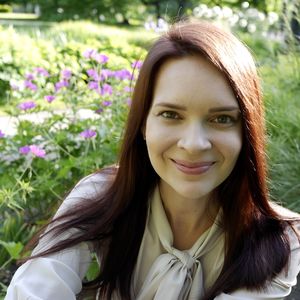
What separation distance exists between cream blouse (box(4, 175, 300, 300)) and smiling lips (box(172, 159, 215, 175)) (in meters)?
0.26

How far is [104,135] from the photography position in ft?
10.7

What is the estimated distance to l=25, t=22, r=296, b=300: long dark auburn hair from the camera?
58.4 inches

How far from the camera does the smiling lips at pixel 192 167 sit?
1.47m

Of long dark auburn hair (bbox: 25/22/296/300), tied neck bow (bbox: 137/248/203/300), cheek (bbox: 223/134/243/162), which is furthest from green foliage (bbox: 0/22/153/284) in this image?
cheek (bbox: 223/134/243/162)

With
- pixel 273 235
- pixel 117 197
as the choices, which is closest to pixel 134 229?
pixel 117 197

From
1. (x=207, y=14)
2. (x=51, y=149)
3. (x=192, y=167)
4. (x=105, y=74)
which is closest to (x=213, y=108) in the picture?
(x=192, y=167)

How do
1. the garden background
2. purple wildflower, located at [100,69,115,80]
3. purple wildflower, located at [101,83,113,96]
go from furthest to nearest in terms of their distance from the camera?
purple wildflower, located at [100,69,115,80]
purple wildflower, located at [101,83,113,96]
the garden background

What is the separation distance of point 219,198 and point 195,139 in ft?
1.20

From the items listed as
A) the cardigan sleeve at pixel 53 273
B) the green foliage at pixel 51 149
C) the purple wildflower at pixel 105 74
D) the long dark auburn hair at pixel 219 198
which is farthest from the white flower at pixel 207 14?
the cardigan sleeve at pixel 53 273

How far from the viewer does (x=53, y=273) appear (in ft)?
4.97

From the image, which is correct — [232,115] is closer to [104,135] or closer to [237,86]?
[237,86]

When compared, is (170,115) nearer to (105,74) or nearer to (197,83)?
(197,83)

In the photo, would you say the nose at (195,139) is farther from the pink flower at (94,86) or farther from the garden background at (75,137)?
the pink flower at (94,86)

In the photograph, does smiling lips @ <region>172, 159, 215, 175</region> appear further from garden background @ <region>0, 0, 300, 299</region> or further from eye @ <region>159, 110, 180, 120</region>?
garden background @ <region>0, 0, 300, 299</region>
